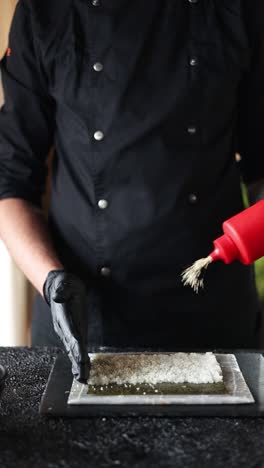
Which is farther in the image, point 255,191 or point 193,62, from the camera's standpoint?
point 255,191

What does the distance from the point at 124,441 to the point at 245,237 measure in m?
0.34

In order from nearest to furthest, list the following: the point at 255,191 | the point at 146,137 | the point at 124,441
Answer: the point at 124,441, the point at 146,137, the point at 255,191

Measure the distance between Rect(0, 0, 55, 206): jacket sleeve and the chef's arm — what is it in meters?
0.03

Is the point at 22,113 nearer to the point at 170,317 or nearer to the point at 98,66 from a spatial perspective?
the point at 98,66

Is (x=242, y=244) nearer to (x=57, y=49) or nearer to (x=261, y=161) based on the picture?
(x=261, y=161)

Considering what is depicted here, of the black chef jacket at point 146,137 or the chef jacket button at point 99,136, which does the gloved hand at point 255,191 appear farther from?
the chef jacket button at point 99,136

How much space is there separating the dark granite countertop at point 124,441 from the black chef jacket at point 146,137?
15.6 inches

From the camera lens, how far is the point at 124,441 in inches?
34.7

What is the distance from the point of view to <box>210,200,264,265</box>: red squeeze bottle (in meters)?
0.99

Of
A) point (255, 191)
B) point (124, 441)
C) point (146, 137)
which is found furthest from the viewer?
point (255, 191)

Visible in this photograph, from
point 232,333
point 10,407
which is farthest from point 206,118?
point 10,407

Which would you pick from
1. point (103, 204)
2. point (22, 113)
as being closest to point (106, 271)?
point (103, 204)

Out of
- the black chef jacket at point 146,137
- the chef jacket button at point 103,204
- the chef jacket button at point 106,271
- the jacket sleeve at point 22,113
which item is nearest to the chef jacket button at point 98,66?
the black chef jacket at point 146,137

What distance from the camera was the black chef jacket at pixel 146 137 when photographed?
1287 millimetres
